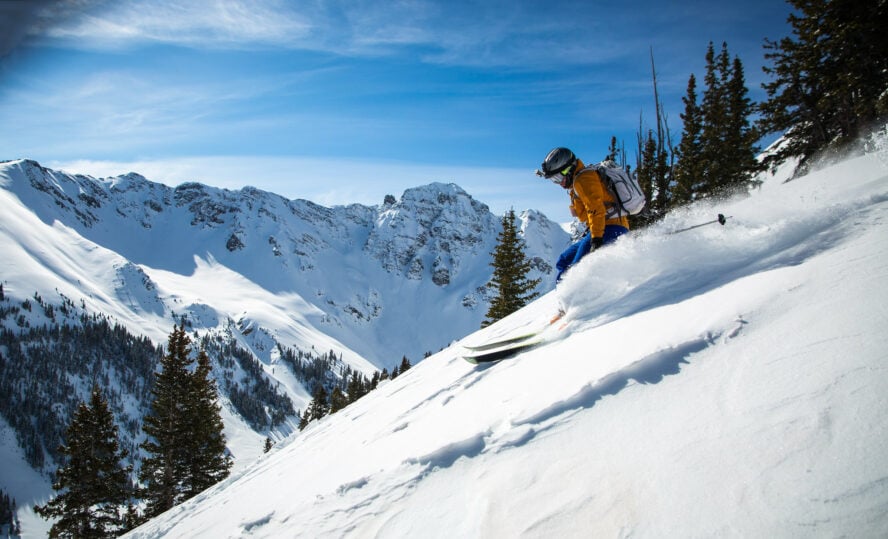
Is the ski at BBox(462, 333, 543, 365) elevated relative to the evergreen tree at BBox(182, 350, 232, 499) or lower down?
lower down

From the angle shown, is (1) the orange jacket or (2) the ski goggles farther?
(2) the ski goggles

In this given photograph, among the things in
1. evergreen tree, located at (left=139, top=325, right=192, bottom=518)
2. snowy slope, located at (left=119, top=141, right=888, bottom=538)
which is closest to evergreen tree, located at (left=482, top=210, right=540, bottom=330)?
evergreen tree, located at (left=139, top=325, right=192, bottom=518)

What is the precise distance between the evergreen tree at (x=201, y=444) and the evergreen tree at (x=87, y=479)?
9.26ft

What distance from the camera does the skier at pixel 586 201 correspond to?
5934mm

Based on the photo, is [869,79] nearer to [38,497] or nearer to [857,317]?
[857,317]

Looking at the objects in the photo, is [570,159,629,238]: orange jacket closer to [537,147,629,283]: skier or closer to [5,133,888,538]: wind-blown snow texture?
[537,147,629,283]: skier

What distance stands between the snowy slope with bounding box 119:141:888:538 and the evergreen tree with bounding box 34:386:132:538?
19173 millimetres

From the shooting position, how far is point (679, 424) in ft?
7.61

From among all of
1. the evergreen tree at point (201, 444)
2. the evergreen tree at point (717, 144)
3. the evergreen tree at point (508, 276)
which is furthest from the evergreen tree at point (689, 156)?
the evergreen tree at point (201, 444)

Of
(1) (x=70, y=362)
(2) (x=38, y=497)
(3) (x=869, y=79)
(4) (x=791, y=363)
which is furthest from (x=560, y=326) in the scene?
(1) (x=70, y=362)

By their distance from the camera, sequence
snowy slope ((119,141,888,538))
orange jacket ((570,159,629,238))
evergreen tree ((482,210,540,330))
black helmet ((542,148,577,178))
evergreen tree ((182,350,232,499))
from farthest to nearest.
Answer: evergreen tree ((482,210,540,330)) → evergreen tree ((182,350,232,499)) → black helmet ((542,148,577,178)) → orange jacket ((570,159,629,238)) → snowy slope ((119,141,888,538))

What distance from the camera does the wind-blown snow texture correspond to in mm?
1784

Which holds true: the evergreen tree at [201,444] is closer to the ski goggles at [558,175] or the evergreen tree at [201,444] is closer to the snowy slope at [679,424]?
the snowy slope at [679,424]

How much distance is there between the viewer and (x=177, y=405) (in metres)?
20.5
